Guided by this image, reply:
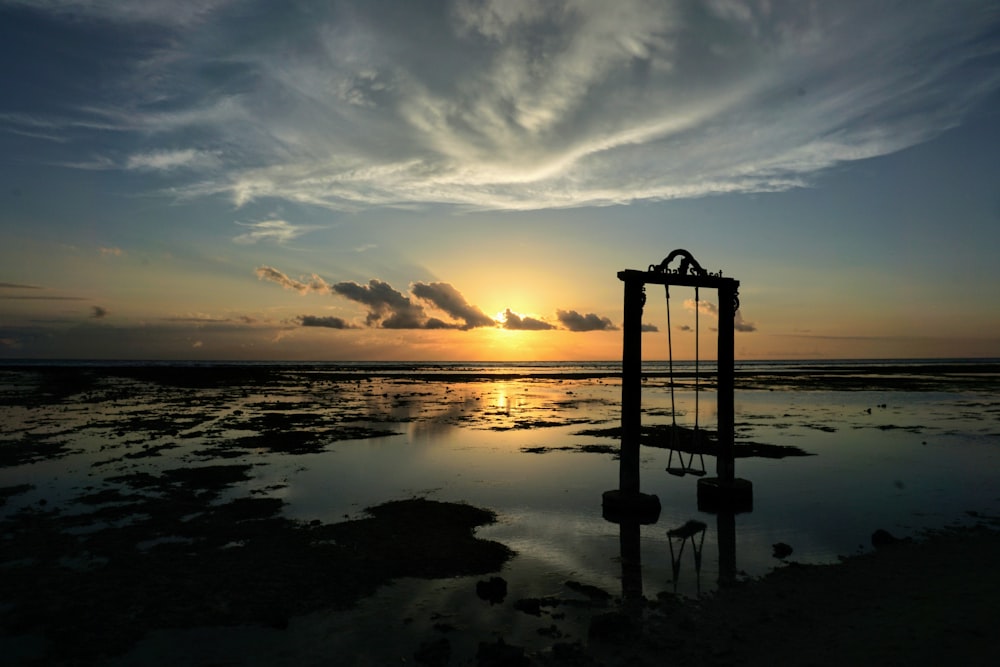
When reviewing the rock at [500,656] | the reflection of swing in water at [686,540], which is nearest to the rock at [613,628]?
the rock at [500,656]

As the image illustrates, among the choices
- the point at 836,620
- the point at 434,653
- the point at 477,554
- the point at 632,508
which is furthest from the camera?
the point at 632,508

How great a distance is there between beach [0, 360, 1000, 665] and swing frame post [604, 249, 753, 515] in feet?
2.31

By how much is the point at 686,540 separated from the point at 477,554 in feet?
16.9

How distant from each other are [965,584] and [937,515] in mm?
6333

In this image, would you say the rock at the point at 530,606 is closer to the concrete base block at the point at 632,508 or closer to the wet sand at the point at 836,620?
the wet sand at the point at 836,620

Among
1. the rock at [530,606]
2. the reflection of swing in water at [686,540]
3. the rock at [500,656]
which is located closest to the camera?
the rock at [500,656]

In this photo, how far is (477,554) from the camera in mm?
13320

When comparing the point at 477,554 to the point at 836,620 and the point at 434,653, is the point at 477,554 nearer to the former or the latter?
the point at 434,653

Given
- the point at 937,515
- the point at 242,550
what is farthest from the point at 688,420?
the point at 242,550

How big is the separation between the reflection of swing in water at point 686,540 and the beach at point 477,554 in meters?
0.08

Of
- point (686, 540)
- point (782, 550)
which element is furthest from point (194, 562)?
point (782, 550)

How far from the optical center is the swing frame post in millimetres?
16266

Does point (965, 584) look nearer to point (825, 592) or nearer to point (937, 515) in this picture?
point (825, 592)

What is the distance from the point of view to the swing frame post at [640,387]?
16266 millimetres
